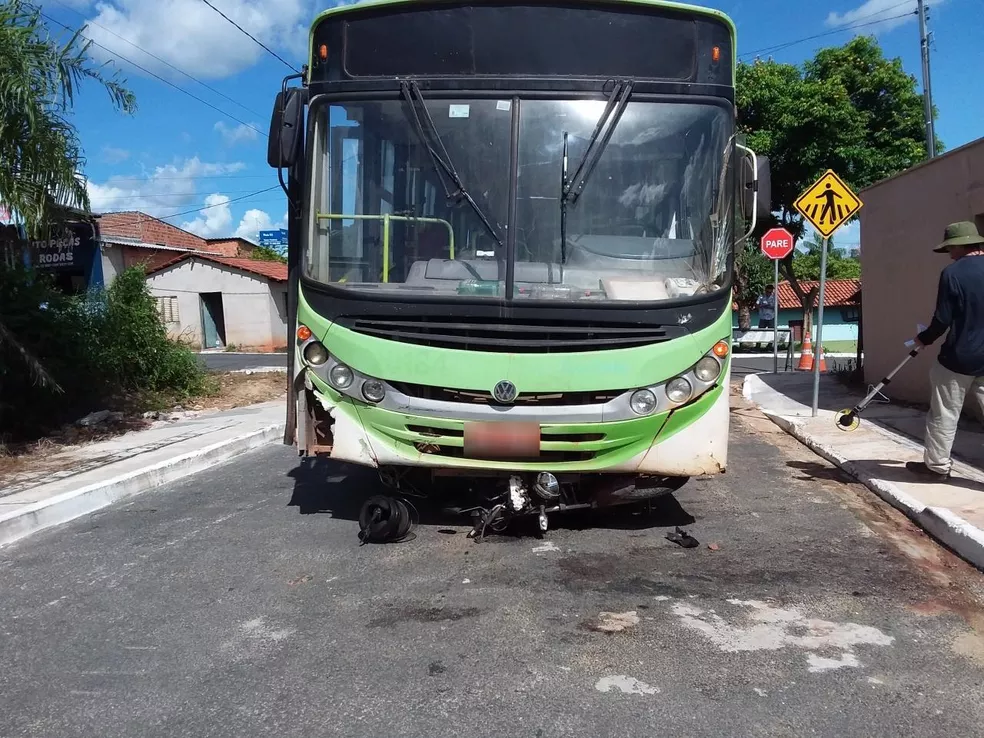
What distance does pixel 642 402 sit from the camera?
4.91 metres

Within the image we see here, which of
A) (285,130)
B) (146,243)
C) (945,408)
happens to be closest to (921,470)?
(945,408)

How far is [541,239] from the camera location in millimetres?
5137

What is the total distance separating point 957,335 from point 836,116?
64.6ft

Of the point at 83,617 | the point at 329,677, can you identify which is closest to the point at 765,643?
the point at 329,677

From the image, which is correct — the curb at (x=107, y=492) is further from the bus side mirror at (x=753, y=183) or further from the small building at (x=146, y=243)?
the small building at (x=146, y=243)

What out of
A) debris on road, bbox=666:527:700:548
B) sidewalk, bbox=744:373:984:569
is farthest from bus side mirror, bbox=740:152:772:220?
sidewalk, bbox=744:373:984:569

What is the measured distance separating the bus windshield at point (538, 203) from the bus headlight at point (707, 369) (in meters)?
0.42

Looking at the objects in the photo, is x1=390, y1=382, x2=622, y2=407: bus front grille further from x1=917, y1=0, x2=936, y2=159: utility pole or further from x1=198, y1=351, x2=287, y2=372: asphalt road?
x1=917, y1=0, x2=936, y2=159: utility pole

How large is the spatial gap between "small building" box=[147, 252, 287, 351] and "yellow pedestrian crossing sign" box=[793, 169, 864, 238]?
93.2 feet

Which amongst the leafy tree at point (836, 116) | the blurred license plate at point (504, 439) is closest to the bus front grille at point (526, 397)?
the blurred license plate at point (504, 439)

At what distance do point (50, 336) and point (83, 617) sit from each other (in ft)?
21.2

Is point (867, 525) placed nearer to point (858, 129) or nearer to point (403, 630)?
point (403, 630)

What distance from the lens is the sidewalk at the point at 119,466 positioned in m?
6.48

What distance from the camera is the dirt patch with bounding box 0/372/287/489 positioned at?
850 centimetres
